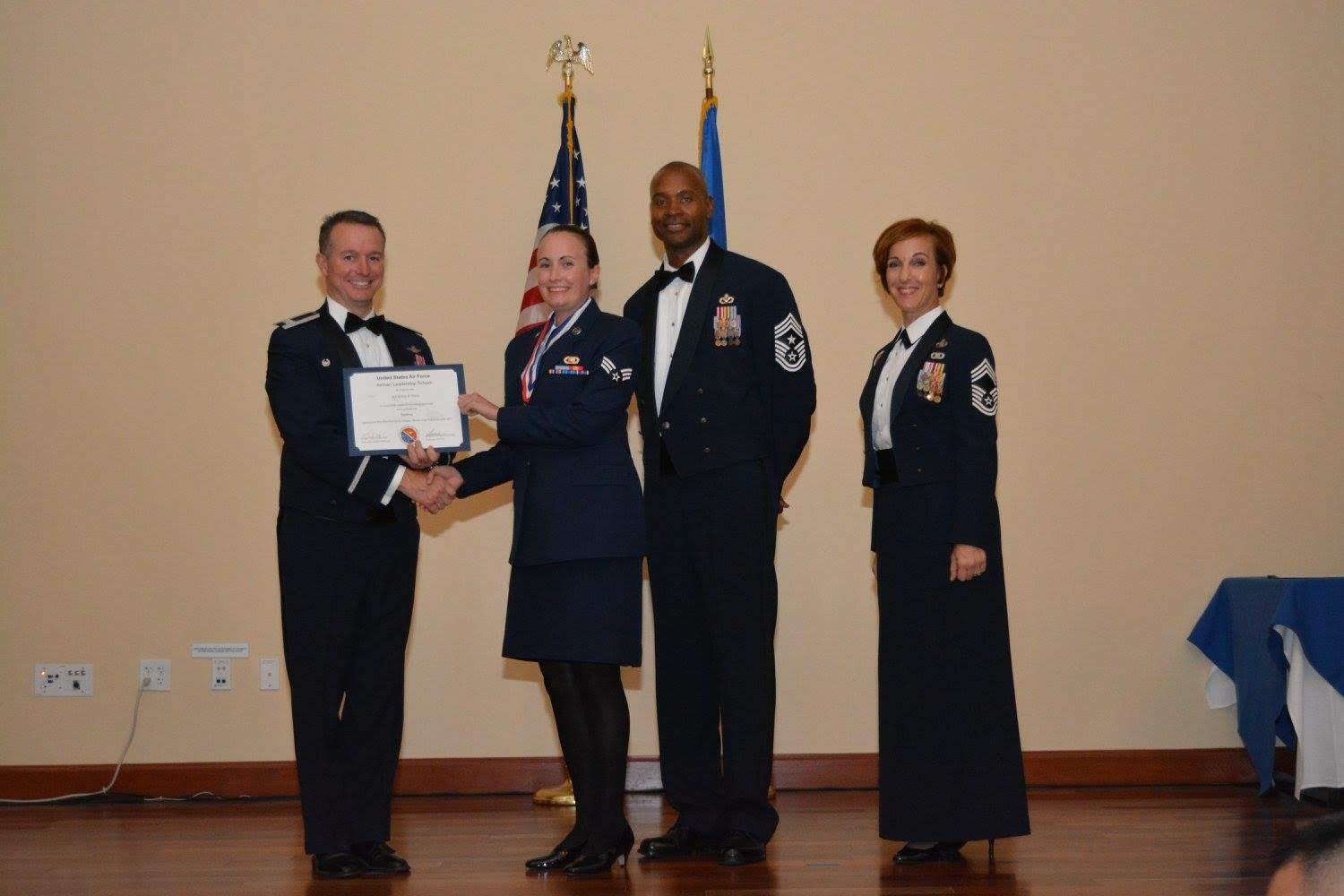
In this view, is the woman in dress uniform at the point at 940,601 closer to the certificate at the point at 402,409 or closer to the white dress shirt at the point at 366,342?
the certificate at the point at 402,409

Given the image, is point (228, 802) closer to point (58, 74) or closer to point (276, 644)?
point (276, 644)

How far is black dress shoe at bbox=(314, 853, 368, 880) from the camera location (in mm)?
3189

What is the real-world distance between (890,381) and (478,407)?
1.10 meters

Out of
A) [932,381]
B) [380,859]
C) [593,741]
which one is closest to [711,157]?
[932,381]

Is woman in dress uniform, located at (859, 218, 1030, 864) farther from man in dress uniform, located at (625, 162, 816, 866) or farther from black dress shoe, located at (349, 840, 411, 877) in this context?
black dress shoe, located at (349, 840, 411, 877)

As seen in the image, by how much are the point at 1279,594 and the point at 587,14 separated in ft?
10.6

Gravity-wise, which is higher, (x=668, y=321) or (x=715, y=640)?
(x=668, y=321)

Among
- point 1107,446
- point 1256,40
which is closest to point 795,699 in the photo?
point 1107,446

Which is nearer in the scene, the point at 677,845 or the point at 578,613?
the point at 578,613

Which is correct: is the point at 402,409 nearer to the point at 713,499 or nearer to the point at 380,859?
the point at 713,499

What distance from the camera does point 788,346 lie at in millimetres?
3443

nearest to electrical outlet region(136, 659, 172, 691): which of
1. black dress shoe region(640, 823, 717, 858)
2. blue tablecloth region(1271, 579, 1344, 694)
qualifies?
black dress shoe region(640, 823, 717, 858)

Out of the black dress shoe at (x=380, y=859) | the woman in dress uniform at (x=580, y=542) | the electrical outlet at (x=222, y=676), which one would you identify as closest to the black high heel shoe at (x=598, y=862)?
the woman in dress uniform at (x=580, y=542)

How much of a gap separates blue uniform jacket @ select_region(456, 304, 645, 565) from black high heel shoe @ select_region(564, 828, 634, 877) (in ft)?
2.38
